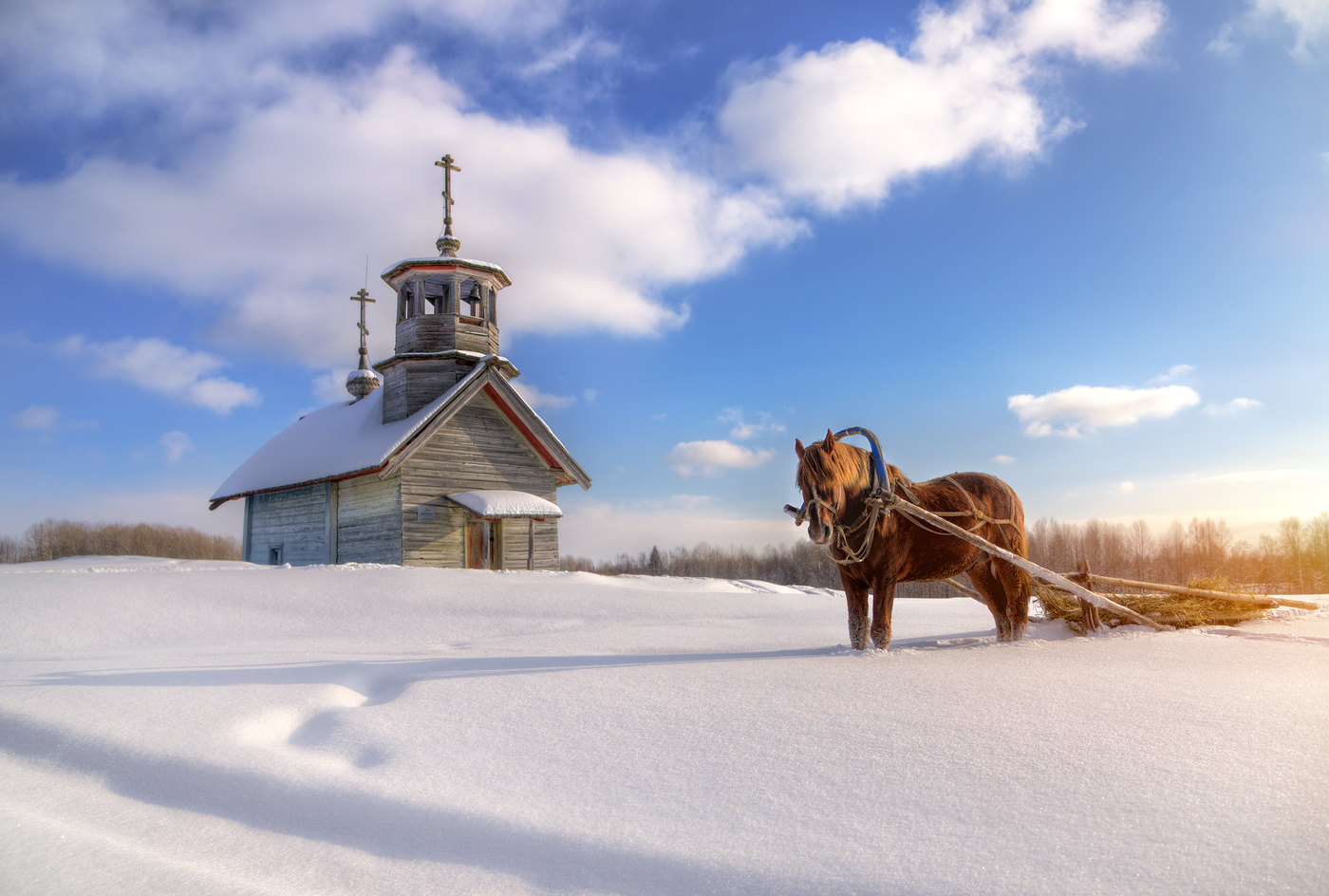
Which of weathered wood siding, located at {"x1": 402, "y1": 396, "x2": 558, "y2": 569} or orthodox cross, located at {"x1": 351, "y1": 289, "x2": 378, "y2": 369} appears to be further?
orthodox cross, located at {"x1": 351, "y1": 289, "x2": 378, "y2": 369}

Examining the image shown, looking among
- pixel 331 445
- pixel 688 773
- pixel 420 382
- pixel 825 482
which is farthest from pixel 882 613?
pixel 331 445

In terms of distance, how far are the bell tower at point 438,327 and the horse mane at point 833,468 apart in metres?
12.8

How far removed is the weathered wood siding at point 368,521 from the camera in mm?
14453

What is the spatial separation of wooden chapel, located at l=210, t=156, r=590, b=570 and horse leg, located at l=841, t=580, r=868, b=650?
1035cm

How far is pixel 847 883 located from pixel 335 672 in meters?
4.11

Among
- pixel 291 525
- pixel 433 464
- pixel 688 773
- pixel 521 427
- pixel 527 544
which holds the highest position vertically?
pixel 521 427

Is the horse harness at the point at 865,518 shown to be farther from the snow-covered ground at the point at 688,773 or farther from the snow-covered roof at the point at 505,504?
the snow-covered roof at the point at 505,504

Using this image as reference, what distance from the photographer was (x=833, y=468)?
470 cm

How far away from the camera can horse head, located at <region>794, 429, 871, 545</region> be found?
15.0 feet

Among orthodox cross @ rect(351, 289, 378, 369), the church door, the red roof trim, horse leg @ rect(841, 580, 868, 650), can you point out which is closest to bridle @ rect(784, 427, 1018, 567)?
horse leg @ rect(841, 580, 868, 650)

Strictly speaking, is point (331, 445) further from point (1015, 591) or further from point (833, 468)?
point (1015, 591)

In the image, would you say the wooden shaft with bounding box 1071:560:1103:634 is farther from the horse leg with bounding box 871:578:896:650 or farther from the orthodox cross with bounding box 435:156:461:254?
the orthodox cross with bounding box 435:156:461:254

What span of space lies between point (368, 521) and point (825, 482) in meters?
13.0

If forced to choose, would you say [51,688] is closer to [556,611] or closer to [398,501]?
[556,611]
